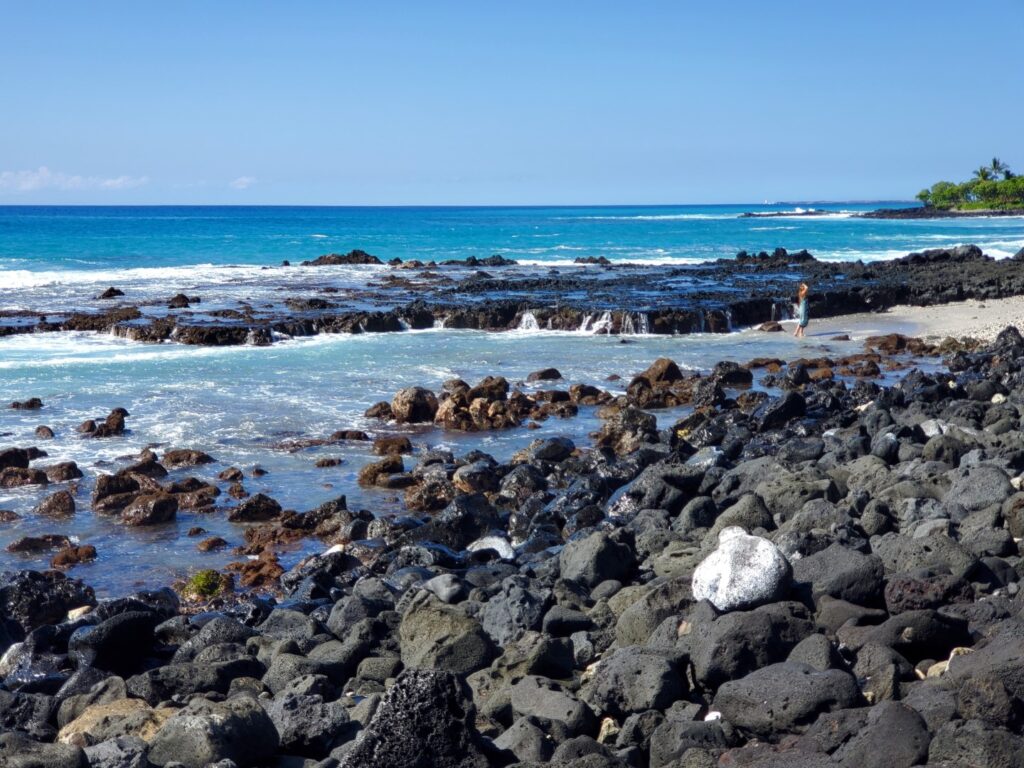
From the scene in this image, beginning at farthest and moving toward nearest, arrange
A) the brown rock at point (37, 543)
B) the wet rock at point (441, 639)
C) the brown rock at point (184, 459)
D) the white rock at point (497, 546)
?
the brown rock at point (184, 459)
the brown rock at point (37, 543)
the white rock at point (497, 546)
the wet rock at point (441, 639)

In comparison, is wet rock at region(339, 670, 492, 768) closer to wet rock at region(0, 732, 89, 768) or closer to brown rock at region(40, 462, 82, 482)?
wet rock at region(0, 732, 89, 768)

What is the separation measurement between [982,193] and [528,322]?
98156 millimetres

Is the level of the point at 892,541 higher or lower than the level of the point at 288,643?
higher

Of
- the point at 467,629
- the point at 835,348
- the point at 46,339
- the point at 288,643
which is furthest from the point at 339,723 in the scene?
the point at 46,339

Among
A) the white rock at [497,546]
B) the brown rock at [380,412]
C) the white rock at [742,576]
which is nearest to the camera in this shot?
the white rock at [742,576]

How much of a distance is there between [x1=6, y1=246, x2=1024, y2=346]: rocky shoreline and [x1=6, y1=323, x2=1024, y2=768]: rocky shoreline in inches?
636

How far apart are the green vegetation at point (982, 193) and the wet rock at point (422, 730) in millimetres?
118898

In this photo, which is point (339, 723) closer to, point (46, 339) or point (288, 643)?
point (288, 643)

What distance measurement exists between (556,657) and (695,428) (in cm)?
1034

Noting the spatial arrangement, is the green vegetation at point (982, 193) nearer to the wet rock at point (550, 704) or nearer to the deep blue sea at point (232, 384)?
the deep blue sea at point (232, 384)

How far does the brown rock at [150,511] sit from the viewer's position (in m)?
12.7

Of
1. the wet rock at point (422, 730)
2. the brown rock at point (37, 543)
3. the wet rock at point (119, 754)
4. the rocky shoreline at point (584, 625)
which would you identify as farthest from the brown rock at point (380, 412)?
the wet rock at point (422, 730)

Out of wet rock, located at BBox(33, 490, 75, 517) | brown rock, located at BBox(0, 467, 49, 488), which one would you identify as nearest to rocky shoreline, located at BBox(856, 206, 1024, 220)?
brown rock, located at BBox(0, 467, 49, 488)

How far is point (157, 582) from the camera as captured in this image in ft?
35.9
